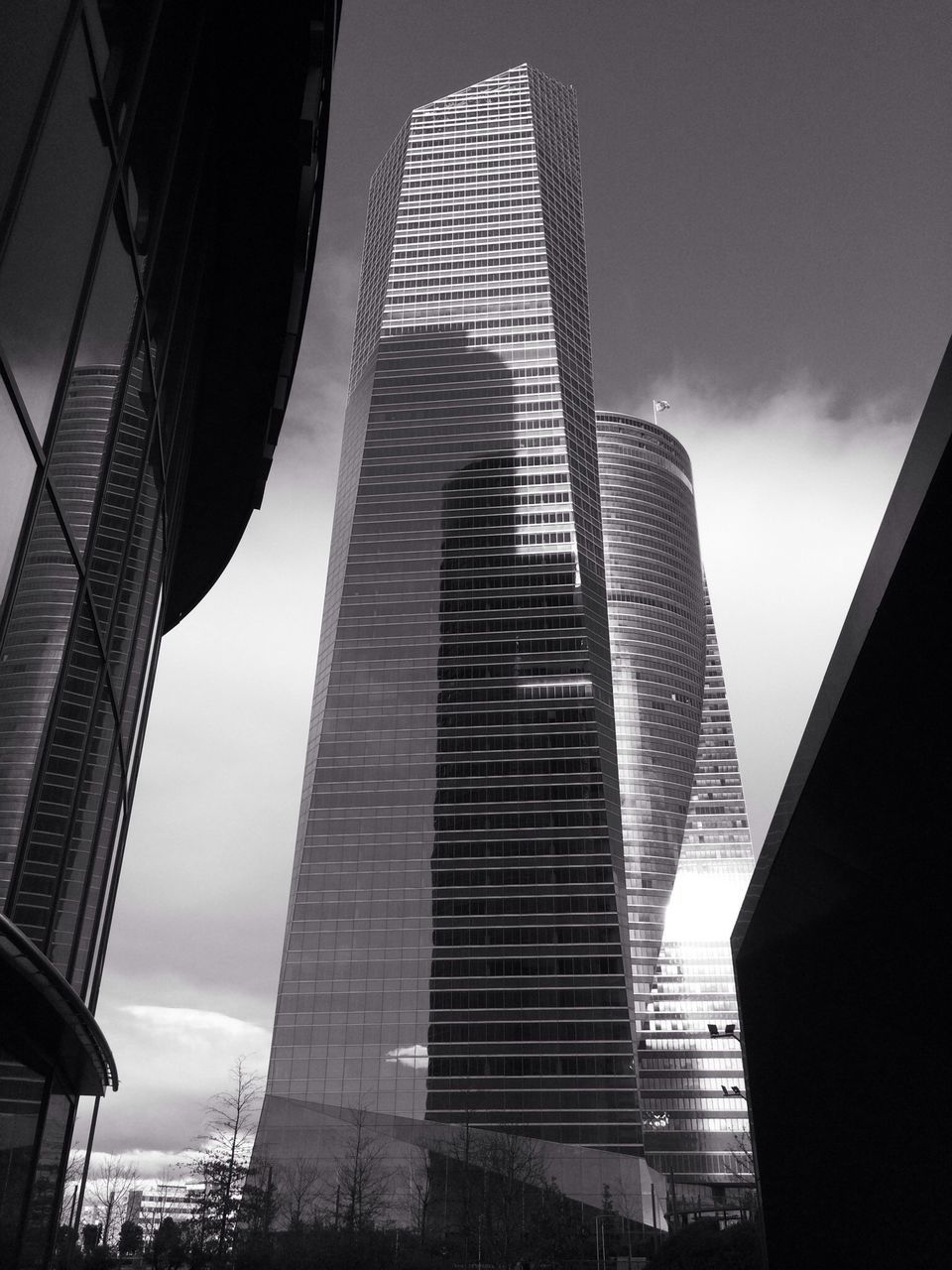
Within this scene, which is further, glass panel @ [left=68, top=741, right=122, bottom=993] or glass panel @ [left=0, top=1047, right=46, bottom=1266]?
glass panel @ [left=68, top=741, right=122, bottom=993]

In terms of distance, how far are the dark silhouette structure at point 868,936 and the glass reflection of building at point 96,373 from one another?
6308mm

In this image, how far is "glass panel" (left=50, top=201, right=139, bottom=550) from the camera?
896 centimetres

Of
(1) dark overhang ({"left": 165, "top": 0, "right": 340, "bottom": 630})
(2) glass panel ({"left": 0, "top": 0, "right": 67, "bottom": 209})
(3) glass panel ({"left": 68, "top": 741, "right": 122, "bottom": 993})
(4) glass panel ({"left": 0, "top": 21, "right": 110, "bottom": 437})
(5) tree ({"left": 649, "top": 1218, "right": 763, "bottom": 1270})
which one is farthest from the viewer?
(5) tree ({"left": 649, "top": 1218, "right": 763, "bottom": 1270})

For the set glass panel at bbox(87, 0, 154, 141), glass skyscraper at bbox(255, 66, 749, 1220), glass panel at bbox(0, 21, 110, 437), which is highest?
A: glass skyscraper at bbox(255, 66, 749, 1220)

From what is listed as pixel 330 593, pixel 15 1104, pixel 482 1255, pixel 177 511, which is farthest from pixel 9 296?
pixel 330 593

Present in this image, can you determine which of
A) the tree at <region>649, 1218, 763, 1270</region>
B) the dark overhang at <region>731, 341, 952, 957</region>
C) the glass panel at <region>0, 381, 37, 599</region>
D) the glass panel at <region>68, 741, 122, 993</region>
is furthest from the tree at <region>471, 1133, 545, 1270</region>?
the glass panel at <region>0, 381, 37, 599</region>

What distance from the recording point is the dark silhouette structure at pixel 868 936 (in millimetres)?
7863

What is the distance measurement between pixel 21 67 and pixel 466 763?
15281 centimetres

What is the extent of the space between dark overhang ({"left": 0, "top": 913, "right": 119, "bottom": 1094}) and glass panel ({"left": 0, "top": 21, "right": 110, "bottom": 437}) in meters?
3.99

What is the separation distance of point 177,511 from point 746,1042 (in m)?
11.8

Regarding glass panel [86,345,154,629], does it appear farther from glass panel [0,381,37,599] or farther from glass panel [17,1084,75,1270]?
glass panel [17,1084,75,1270]

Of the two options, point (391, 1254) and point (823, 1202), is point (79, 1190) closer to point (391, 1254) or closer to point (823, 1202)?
point (823, 1202)

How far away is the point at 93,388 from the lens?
9.66 metres

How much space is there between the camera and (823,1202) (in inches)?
516
